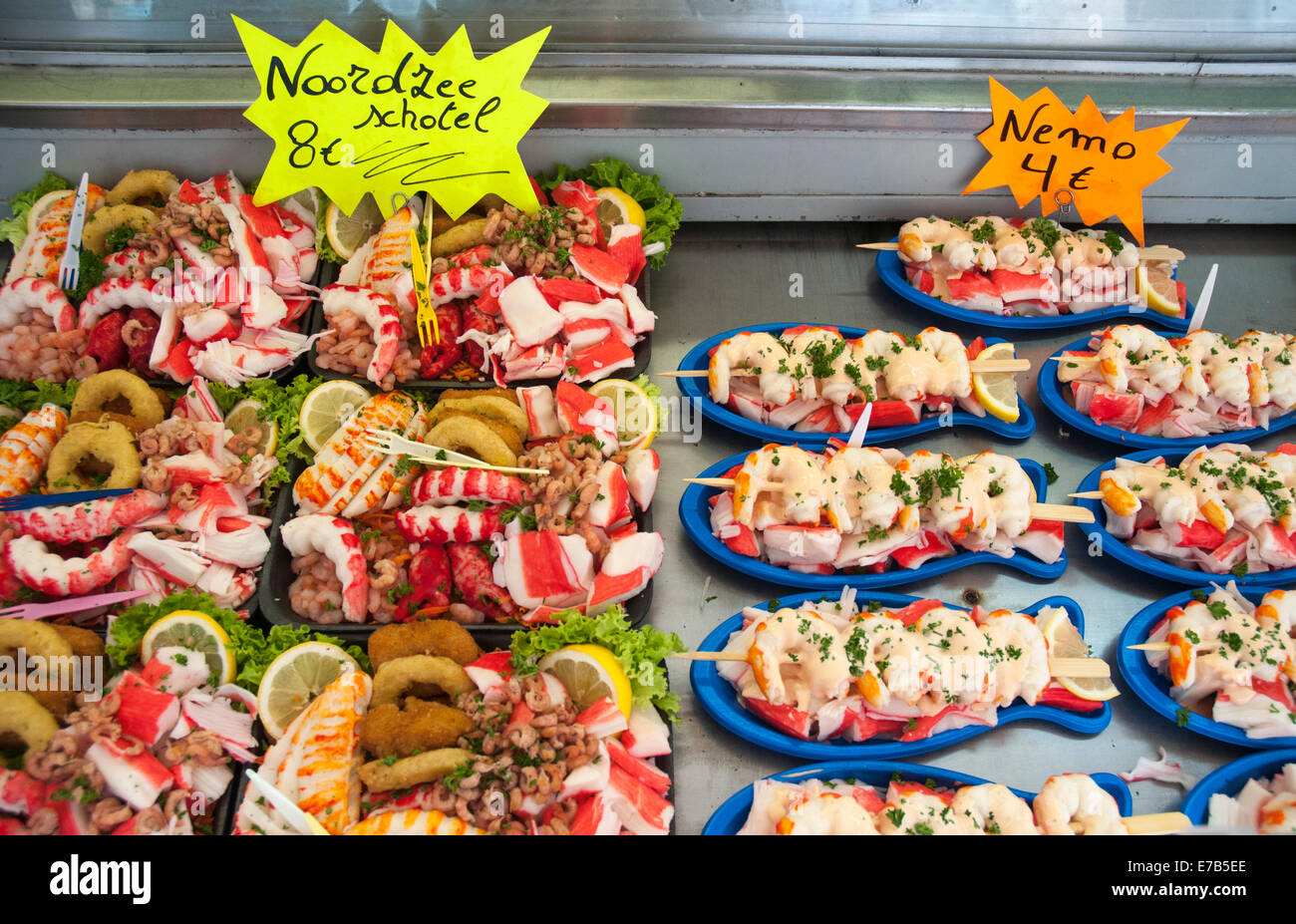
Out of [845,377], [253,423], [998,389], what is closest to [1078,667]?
[998,389]

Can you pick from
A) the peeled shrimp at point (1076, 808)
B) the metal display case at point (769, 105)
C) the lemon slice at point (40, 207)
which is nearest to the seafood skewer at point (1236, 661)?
the metal display case at point (769, 105)

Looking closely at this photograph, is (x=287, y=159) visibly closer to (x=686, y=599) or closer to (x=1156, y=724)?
(x=686, y=599)

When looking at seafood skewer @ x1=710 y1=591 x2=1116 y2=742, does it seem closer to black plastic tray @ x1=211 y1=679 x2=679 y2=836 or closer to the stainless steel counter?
the stainless steel counter

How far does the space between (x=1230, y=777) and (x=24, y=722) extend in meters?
3.69

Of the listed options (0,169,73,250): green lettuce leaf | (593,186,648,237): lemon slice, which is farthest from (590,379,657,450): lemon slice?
(0,169,73,250): green lettuce leaf

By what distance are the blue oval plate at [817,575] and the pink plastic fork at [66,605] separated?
1.96 m

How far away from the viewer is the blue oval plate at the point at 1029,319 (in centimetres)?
428

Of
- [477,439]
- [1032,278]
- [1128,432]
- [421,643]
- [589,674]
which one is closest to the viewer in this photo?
[589,674]

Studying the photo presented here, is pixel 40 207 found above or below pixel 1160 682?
above

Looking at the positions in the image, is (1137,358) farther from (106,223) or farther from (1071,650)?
(106,223)

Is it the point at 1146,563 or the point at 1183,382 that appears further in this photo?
the point at 1183,382

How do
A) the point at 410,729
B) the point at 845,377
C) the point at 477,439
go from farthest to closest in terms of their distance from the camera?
the point at 845,377, the point at 477,439, the point at 410,729

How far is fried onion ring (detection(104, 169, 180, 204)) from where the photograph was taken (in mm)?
4039

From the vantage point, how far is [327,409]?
3695 millimetres
